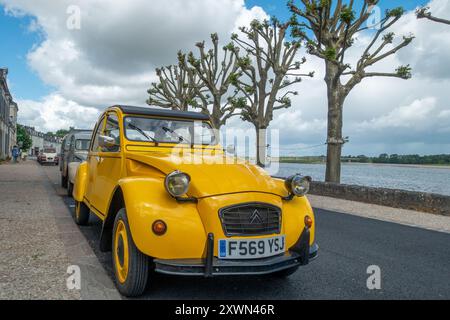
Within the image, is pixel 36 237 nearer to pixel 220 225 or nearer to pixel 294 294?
pixel 220 225

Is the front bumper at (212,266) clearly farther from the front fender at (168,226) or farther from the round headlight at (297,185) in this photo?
the round headlight at (297,185)

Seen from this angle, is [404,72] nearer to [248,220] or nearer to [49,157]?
[248,220]

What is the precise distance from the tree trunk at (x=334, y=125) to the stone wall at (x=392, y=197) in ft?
4.80

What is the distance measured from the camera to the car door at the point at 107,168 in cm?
445

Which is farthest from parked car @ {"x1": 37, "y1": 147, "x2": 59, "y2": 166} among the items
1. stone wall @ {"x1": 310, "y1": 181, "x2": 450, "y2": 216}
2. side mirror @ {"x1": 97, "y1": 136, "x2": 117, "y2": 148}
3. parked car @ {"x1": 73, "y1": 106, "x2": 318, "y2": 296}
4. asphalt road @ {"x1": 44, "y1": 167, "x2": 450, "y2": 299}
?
parked car @ {"x1": 73, "y1": 106, "x2": 318, "y2": 296}

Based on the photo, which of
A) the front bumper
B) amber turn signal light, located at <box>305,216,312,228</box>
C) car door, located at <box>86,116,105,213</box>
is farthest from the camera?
car door, located at <box>86,116,105,213</box>

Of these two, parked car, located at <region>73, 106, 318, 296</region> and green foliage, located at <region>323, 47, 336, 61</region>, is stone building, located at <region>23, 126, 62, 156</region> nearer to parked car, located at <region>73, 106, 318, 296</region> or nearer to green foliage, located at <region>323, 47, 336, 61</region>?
green foliage, located at <region>323, 47, 336, 61</region>

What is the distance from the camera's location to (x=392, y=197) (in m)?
10.6

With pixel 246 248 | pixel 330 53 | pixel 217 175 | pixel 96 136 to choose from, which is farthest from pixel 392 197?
pixel 246 248

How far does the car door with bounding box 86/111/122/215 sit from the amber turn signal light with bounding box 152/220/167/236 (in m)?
1.32

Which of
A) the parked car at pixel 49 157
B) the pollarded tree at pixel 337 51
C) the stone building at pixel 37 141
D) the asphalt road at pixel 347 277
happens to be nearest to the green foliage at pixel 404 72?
the pollarded tree at pixel 337 51

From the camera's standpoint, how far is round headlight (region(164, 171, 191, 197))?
3238 mm

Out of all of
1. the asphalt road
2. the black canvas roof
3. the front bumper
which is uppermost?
the black canvas roof

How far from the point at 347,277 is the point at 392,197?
747 centimetres
